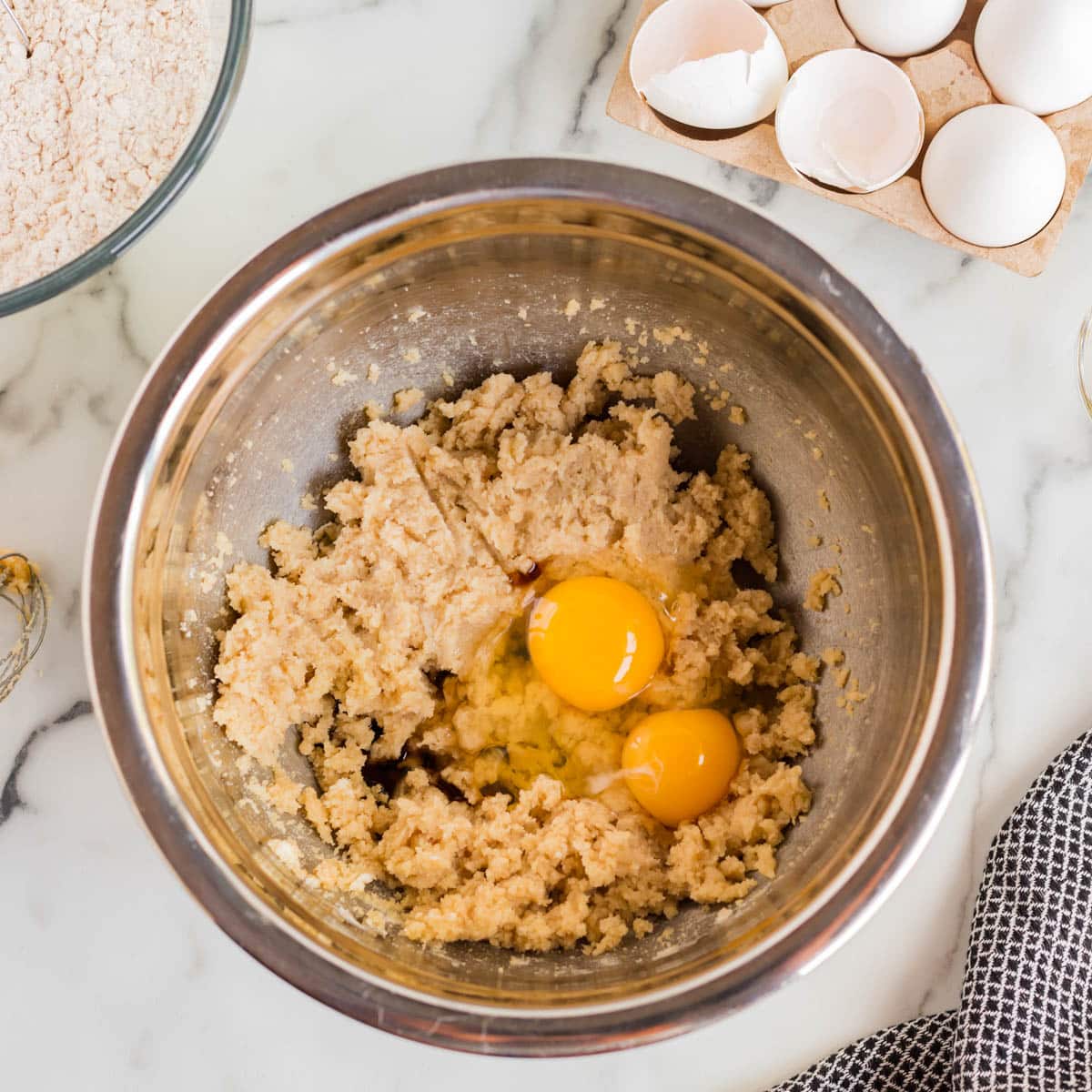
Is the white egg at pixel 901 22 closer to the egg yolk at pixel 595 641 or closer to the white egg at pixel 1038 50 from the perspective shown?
the white egg at pixel 1038 50

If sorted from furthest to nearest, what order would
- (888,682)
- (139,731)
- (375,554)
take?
(375,554), (888,682), (139,731)

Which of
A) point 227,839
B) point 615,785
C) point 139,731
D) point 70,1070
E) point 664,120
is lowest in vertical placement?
point 70,1070

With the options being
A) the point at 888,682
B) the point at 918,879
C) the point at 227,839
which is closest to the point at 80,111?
the point at 227,839

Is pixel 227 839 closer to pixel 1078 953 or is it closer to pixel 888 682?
pixel 888 682

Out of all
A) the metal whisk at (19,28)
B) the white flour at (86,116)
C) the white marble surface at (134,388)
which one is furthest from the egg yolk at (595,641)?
the metal whisk at (19,28)

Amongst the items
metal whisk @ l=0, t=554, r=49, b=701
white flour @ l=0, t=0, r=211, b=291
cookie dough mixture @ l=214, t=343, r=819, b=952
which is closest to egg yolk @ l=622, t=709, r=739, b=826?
cookie dough mixture @ l=214, t=343, r=819, b=952

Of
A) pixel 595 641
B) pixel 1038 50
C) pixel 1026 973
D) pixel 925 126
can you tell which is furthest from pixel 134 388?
pixel 1026 973

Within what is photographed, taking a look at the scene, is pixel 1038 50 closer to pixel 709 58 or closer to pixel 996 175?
pixel 996 175

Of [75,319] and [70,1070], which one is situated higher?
[75,319]
